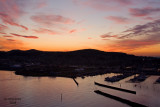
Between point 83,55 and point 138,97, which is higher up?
point 83,55

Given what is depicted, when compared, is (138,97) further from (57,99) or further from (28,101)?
(28,101)

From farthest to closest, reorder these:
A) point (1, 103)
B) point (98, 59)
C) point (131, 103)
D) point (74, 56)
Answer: point (74, 56) → point (98, 59) → point (1, 103) → point (131, 103)

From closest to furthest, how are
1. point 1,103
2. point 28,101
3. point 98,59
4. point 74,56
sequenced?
point 1,103 → point 28,101 → point 98,59 → point 74,56

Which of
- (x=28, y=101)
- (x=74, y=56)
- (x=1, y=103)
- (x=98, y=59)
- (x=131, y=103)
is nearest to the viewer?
(x=131, y=103)

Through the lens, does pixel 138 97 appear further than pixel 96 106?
Yes

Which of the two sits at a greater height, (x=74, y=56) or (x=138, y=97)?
(x=74, y=56)

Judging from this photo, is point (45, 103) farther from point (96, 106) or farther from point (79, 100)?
point (96, 106)

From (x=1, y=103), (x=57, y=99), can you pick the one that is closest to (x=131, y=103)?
(x=57, y=99)

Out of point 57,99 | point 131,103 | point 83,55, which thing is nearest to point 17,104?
point 57,99

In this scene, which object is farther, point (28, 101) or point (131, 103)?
point (28, 101)
